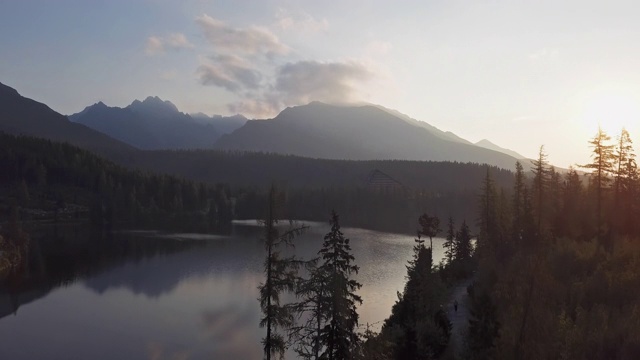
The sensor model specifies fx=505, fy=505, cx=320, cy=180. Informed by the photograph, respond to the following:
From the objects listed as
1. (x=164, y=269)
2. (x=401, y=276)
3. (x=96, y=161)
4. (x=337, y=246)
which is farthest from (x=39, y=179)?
(x=337, y=246)

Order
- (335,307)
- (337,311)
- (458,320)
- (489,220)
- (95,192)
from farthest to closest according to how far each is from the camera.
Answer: (95,192), (489,220), (458,320), (337,311), (335,307)

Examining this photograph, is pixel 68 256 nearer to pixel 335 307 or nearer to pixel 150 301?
pixel 150 301

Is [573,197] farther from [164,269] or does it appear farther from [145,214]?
[145,214]

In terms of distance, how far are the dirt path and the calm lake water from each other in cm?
730

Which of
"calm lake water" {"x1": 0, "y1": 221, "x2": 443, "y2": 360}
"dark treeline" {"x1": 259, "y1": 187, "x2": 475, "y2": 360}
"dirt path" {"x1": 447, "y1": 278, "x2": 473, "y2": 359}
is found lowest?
"calm lake water" {"x1": 0, "y1": 221, "x2": 443, "y2": 360}

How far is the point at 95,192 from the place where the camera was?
17675 centimetres

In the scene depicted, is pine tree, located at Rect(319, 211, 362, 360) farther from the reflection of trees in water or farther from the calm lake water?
the reflection of trees in water

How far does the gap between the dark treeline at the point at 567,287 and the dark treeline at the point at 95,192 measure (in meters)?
103

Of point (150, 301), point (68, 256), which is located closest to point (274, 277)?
point (150, 301)

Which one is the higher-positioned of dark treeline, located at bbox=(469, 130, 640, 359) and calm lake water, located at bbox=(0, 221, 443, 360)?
dark treeline, located at bbox=(469, 130, 640, 359)

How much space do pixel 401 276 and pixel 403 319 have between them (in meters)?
33.1

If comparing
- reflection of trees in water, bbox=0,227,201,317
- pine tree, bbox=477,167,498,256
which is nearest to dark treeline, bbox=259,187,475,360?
pine tree, bbox=477,167,498,256

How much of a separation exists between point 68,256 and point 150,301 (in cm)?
3673

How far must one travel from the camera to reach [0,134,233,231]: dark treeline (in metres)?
151
